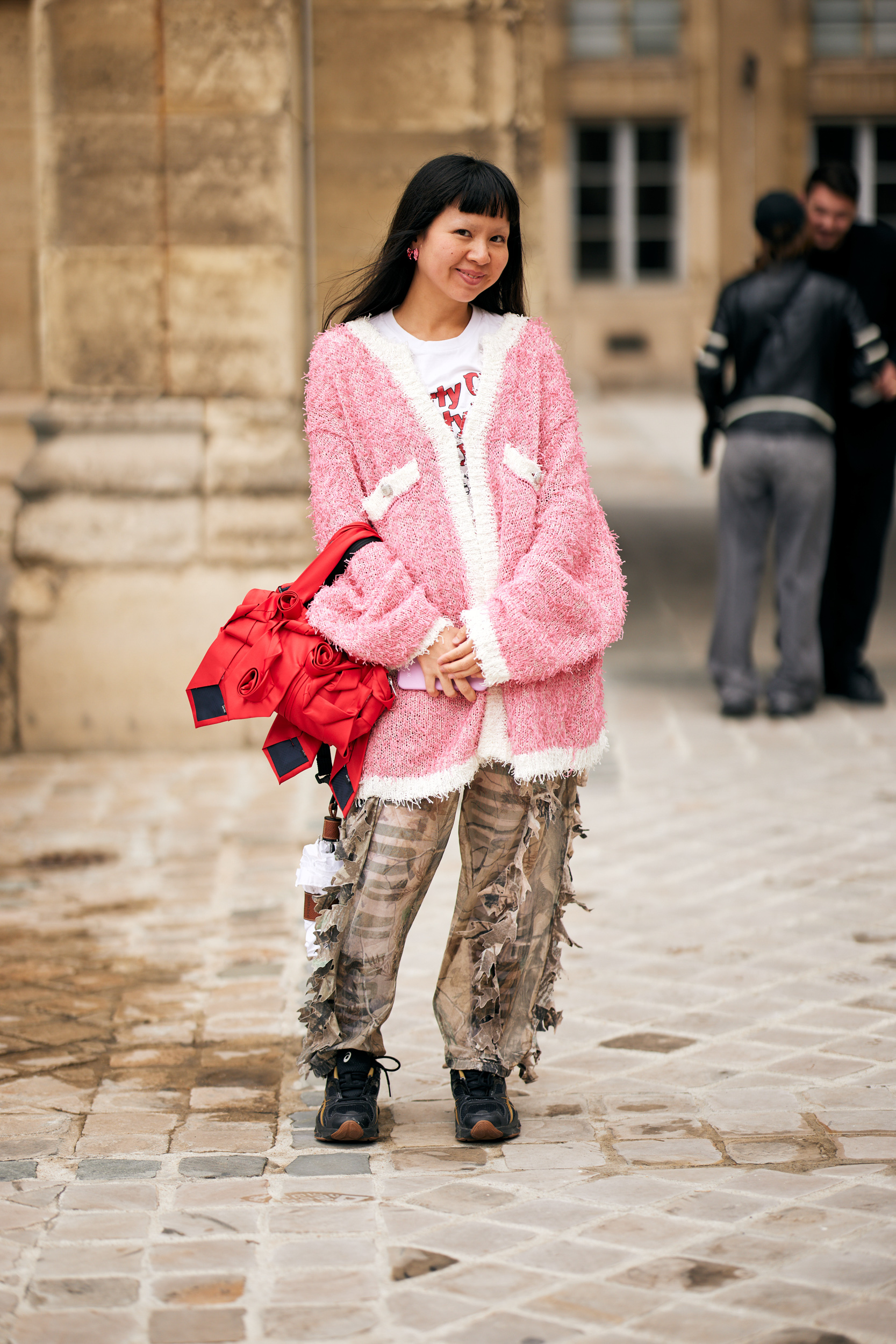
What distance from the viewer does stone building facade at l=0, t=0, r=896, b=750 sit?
6.82m

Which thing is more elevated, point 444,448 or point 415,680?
point 444,448

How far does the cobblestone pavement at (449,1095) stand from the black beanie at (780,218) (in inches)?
86.7

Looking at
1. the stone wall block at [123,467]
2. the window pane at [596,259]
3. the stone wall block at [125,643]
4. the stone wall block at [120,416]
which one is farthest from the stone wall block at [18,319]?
the window pane at [596,259]

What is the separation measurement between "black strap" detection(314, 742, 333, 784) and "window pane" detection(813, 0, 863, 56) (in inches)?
1052

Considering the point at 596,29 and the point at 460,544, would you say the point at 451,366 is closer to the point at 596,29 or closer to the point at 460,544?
the point at 460,544

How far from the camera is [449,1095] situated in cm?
368

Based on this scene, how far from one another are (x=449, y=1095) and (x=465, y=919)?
0.51 m

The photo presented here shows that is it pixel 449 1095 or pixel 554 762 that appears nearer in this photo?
pixel 554 762

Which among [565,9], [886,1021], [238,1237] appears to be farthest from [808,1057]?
[565,9]

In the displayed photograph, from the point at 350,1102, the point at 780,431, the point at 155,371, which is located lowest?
the point at 350,1102

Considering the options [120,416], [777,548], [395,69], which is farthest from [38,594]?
[777,548]

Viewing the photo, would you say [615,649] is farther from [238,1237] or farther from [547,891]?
[238,1237]

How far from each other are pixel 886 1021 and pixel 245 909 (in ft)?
6.22

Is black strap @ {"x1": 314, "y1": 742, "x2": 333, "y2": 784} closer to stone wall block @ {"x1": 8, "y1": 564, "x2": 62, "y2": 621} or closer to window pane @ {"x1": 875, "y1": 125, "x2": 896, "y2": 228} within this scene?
stone wall block @ {"x1": 8, "y1": 564, "x2": 62, "y2": 621}
